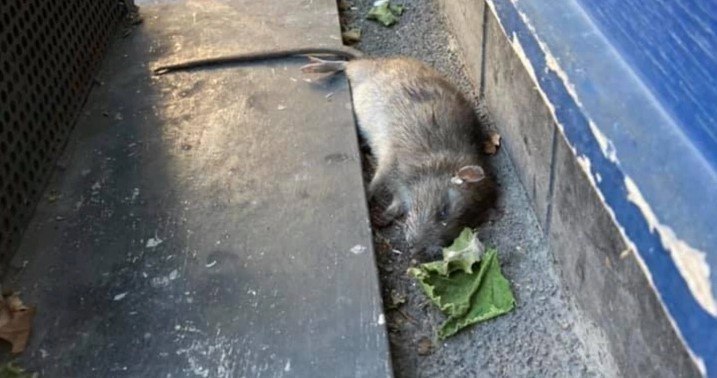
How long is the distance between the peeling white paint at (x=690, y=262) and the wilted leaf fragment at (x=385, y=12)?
2859 millimetres

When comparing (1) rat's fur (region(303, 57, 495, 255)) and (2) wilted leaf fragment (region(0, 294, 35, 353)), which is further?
(1) rat's fur (region(303, 57, 495, 255))

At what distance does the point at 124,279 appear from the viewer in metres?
2.92

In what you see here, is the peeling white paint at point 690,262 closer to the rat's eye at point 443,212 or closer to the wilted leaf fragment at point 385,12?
the rat's eye at point 443,212

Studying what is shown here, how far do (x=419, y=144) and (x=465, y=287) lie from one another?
0.85 meters

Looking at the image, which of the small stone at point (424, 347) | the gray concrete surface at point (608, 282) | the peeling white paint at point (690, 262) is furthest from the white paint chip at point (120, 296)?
the peeling white paint at point (690, 262)

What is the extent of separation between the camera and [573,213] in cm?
279

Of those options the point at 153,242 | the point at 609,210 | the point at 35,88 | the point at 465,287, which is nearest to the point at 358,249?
the point at 465,287

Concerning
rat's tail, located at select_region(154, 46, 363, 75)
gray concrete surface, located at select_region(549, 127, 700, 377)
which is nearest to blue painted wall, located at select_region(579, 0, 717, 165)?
gray concrete surface, located at select_region(549, 127, 700, 377)

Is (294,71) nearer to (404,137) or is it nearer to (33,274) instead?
(404,137)

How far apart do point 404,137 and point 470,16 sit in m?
0.77

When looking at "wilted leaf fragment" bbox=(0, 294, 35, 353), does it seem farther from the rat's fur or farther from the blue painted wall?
the blue painted wall

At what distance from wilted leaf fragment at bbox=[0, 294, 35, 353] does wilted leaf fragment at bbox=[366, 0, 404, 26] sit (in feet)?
8.42

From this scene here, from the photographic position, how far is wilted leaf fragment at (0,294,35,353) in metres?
2.70

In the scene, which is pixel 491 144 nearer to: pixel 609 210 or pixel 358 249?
pixel 358 249
